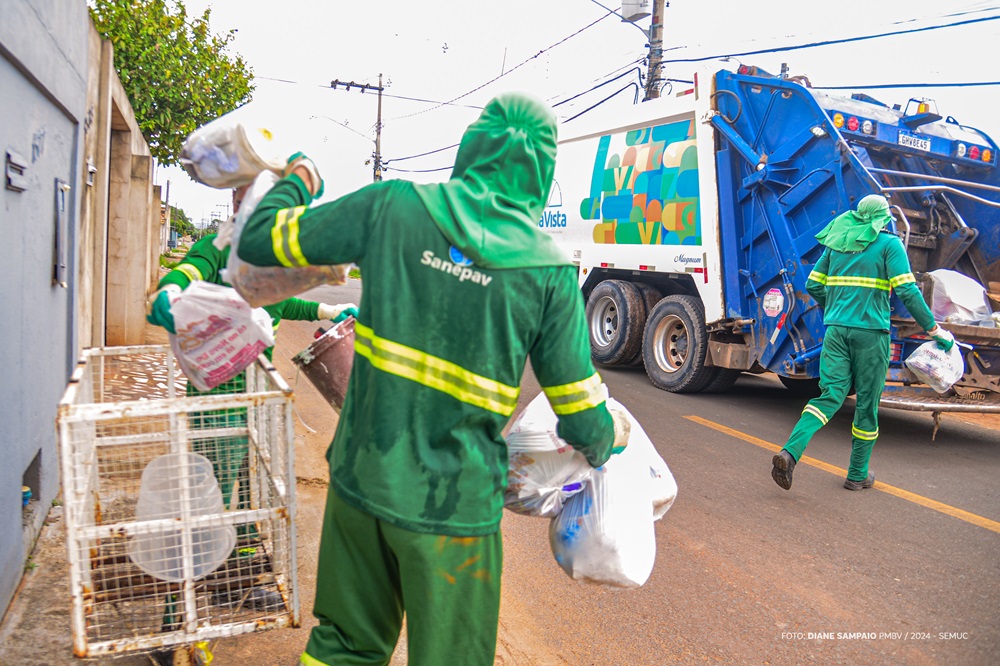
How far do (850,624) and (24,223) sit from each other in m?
3.75

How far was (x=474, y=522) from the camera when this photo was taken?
1895mm

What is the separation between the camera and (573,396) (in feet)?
6.42

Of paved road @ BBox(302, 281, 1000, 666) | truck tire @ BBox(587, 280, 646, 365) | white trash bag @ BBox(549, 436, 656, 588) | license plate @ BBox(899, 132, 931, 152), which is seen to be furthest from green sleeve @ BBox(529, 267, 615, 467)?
truck tire @ BBox(587, 280, 646, 365)

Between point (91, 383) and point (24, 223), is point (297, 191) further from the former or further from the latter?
point (24, 223)

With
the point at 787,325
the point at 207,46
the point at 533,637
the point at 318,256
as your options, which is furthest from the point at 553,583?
the point at 207,46

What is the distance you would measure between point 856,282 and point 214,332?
4.41m

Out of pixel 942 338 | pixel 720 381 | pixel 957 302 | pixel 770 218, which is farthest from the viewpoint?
pixel 720 381

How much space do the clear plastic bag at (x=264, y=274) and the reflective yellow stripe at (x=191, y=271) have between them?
494mm

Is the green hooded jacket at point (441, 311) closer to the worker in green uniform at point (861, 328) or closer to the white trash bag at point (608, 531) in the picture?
the white trash bag at point (608, 531)

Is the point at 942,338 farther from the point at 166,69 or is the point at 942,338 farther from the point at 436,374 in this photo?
the point at 166,69

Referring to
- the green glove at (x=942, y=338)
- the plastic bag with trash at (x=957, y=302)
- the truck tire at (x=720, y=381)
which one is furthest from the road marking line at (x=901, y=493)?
the plastic bag with trash at (x=957, y=302)

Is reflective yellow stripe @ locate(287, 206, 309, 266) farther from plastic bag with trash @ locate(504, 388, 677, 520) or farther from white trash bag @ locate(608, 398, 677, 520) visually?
white trash bag @ locate(608, 398, 677, 520)

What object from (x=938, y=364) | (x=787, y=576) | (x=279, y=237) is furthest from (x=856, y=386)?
(x=279, y=237)

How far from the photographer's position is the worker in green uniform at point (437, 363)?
1852mm
